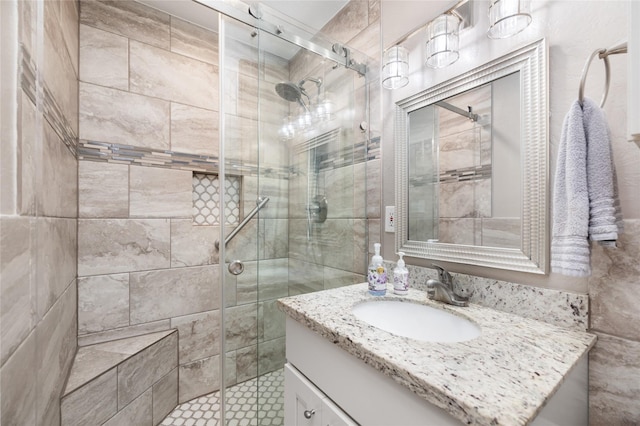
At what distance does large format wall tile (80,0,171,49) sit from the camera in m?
1.52

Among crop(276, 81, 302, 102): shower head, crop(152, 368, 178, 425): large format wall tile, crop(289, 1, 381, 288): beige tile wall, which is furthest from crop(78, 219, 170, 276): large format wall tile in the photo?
crop(276, 81, 302, 102): shower head

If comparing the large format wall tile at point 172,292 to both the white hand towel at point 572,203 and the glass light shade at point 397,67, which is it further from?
the white hand towel at point 572,203

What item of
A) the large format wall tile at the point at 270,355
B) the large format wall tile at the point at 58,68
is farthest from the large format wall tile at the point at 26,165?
the large format wall tile at the point at 270,355

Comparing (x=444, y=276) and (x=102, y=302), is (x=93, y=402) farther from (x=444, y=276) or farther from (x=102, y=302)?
(x=444, y=276)

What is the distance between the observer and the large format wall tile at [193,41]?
5.90ft

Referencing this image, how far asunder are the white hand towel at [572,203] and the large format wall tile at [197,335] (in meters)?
1.99

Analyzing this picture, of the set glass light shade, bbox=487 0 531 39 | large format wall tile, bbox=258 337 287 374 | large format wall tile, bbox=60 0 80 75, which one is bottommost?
large format wall tile, bbox=258 337 287 374

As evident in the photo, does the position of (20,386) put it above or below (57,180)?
below

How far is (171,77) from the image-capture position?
178cm

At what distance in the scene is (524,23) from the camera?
2.72 ft

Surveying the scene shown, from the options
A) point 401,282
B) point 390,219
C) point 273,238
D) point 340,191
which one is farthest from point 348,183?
point 401,282

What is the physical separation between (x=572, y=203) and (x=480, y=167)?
1.17 feet

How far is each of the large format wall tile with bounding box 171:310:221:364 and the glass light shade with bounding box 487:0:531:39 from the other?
7.21 feet

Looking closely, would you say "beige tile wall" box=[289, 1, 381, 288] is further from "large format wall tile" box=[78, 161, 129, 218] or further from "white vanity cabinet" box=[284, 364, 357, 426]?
"large format wall tile" box=[78, 161, 129, 218]
